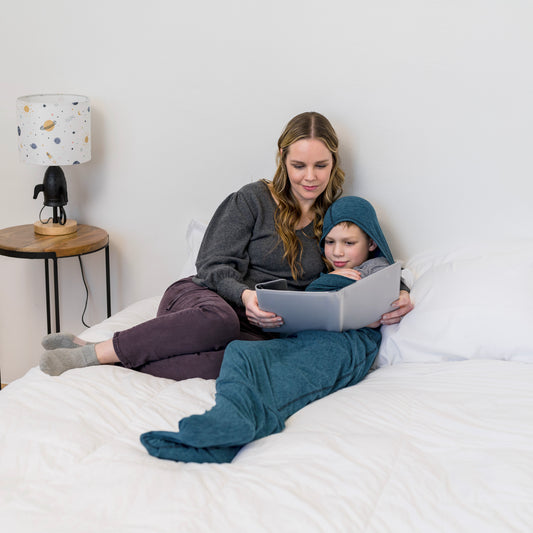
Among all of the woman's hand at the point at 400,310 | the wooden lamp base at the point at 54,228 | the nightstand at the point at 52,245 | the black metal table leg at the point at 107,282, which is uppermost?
the wooden lamp base at the point at 54,228

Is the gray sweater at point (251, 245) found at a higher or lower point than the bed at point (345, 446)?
higher

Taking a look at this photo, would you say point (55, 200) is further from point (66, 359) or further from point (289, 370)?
point (289, 370)

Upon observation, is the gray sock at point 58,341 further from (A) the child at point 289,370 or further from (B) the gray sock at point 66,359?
(A) the child at point 289,370

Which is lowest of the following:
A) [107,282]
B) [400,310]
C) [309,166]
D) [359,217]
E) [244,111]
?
[107,282]

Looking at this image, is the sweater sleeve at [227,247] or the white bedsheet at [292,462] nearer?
the white bedsheet at [292,462]

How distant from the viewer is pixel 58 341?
1662mm

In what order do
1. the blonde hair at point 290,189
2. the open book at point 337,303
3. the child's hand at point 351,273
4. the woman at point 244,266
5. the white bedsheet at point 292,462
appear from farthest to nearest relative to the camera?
1. the blonde hair at point 290,189
2. the child's hand at point 351,273
3. the woman at point 244,266
4. the open book at point 337,303
5. the white bedsheet at point 292,462

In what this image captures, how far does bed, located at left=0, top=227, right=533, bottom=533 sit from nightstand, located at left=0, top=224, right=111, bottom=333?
67 cm

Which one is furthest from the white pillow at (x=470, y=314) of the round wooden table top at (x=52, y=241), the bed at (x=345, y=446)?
the round wooden table top at (x=52, y=241)

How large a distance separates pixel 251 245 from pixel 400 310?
467 millimetres

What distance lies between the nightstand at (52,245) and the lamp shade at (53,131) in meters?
0.26

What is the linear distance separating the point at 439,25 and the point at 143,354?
46.6 inches

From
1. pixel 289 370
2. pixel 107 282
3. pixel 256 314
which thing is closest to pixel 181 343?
pixel 256 314

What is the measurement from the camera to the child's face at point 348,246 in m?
1.82
